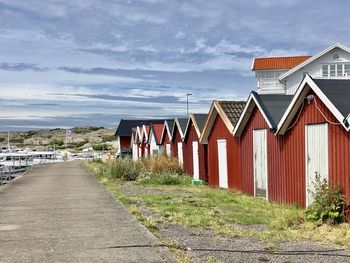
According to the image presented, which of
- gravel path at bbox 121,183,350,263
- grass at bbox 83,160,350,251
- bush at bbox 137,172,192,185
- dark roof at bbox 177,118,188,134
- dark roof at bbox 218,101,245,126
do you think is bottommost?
bush at bbox 137,172,192,185

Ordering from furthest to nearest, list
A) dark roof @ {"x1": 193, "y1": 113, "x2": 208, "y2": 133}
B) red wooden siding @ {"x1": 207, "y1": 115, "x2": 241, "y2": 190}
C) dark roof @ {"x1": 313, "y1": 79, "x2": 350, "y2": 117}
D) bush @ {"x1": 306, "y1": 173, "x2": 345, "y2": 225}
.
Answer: dark roof @ {"x1": 193, "y1": 113, "x2": 208, "y2": 133}, red wooden siding @ {"x1": 207, "y1": 115, "x2": 241, "y2": 190}, dark roof @ {"x1": 313, "y1": 79, "x2": 350, "y2": 117}, bush @ {"x1": 306, "y1": 173, "x2": 345, "y2": 225}

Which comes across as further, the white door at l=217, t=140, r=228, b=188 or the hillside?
the hillside

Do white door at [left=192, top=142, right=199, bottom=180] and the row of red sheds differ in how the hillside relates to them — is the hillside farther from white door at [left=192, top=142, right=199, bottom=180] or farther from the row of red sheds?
the row of red sheds

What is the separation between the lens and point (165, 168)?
27781mm

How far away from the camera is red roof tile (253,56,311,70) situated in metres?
58.2

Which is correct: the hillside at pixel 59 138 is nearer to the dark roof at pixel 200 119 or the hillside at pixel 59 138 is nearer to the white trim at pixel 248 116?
the dark roof at pixel 200 119

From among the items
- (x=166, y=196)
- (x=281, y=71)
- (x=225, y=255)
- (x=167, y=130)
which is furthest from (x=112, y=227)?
(x=281, y=71)

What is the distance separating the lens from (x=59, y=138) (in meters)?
134

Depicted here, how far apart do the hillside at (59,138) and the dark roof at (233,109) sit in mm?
85482

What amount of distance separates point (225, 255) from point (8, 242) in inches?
154

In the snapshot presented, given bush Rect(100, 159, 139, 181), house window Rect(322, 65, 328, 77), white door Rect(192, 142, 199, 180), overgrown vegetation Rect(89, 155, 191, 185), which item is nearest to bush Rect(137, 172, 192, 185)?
overgrown vegetation Rect(89, 155, 191, 185)

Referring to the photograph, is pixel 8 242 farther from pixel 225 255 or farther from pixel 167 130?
pixel 167 130

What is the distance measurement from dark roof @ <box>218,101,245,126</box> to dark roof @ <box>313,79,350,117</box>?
303 inches

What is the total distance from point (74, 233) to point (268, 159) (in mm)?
7537
